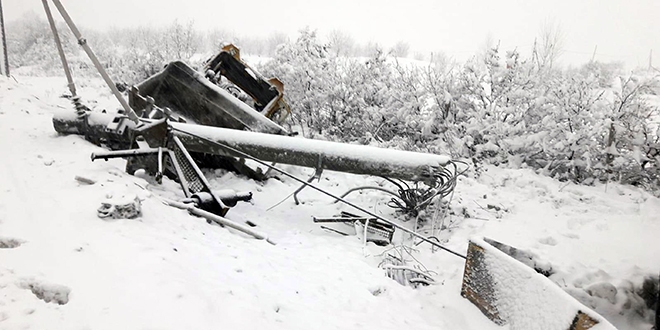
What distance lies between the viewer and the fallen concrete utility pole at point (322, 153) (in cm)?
497

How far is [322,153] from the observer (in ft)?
16.8

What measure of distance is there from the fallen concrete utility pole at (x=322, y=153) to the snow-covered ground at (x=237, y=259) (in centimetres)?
86

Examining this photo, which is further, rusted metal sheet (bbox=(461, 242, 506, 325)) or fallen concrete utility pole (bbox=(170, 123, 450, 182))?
fallen concrete utility pole (bbox=(170, 123, 450, 182))

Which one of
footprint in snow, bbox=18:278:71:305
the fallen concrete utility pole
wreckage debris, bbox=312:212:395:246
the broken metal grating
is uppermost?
the fallen concrete utility pole

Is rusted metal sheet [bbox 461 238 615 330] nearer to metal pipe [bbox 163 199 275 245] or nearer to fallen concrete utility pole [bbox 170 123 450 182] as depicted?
fallen concrete utility pole [bbox 170 123 450 182]

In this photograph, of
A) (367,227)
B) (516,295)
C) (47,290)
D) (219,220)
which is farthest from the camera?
(367,227)

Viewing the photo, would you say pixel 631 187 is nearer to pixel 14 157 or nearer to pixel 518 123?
pixel 518 123

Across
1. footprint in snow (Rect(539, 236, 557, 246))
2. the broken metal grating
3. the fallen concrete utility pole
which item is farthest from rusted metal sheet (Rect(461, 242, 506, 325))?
the broken metal grating

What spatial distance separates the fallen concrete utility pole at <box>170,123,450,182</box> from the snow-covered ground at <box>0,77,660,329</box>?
2.82 ft

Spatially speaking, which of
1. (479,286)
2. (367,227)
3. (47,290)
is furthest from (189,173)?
(479,286)

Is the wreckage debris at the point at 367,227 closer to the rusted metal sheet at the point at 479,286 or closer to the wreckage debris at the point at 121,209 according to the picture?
→ the rusted metal sheet at the point at 479,286

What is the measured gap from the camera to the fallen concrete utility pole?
4969mm

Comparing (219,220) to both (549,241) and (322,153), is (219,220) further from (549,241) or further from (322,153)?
(549,241)

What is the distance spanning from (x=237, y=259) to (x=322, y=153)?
2.33m
